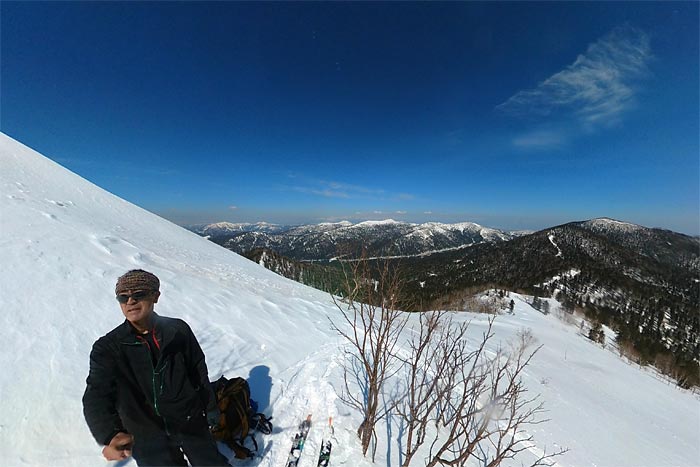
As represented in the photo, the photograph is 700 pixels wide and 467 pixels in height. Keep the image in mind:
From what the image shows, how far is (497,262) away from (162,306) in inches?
6967

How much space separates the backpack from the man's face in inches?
75.0

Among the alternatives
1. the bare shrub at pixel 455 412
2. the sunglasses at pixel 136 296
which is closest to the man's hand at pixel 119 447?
the sunglasses at pixel 136 296

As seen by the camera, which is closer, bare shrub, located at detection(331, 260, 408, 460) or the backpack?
the backpack

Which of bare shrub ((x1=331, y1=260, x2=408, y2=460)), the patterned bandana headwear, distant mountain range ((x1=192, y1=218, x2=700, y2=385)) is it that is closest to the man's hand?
the patterned bandana headwear

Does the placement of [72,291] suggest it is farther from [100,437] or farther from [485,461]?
[485,461]

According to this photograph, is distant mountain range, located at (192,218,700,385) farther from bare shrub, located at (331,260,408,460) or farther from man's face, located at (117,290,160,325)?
man's face, located at (117,290,160,325)

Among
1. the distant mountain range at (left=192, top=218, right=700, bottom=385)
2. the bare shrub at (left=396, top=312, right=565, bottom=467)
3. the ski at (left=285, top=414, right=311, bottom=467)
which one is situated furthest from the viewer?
the distant mountain range at (left=192, top=218, right=700, bottom=385)

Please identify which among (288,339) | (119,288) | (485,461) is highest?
(119,288)

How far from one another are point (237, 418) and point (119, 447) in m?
1.71

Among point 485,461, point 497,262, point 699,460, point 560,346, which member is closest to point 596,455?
point 485,461

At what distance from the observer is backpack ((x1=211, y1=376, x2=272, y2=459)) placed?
3.88m

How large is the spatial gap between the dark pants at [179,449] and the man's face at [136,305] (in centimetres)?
139

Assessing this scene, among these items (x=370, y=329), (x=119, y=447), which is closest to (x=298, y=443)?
(x=370, y=329)

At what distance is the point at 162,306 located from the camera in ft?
22.4
